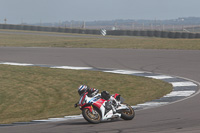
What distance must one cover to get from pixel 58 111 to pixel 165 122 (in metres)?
3.70

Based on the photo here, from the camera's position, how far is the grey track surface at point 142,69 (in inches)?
284

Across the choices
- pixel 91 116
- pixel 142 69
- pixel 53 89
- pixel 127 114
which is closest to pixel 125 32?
pixel 142 69

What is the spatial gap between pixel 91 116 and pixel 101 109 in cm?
22

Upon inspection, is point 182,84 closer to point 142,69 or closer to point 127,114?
point 142,69

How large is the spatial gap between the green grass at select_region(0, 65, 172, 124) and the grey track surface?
149cm

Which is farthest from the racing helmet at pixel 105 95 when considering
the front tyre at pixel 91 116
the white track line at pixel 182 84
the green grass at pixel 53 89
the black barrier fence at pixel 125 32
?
the black barrier fence at pixel 125 32

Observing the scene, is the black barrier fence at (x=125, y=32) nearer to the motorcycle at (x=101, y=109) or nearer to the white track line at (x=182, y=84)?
the white track line at (x=182, y=84)

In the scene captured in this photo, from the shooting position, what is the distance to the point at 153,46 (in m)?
26.7

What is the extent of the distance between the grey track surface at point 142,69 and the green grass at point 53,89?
1489mm

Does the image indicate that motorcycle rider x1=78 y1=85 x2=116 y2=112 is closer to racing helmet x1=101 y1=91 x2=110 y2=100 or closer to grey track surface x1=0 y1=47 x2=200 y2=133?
racing helmet x1=101 y1=91 x2=110 y2=100

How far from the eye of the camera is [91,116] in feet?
25.6

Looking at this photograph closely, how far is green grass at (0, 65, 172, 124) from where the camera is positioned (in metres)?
10.8

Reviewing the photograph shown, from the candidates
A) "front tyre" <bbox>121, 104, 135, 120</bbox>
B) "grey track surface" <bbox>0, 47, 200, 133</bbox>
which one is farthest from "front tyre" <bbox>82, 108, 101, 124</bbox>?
"front tyre" <bbox>121, 104, 135, 120</bbox>

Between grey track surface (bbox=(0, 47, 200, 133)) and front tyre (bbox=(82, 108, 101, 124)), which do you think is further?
front tyre (bbox=(82, 108, 101, 124))
